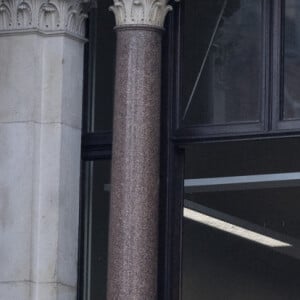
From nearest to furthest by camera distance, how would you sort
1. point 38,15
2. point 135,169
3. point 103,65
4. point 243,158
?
point 135,169
point 243,158
point 38,15
point 103,65

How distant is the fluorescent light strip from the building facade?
2cm

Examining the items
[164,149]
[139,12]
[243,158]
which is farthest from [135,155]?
[139,12]

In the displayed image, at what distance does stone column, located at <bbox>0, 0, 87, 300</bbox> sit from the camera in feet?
57.7

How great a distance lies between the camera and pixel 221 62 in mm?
17750

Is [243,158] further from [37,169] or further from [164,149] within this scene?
[37,169]

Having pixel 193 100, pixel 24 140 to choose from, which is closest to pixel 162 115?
pixel 193 100

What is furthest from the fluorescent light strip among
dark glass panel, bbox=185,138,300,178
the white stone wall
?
the white stone wall

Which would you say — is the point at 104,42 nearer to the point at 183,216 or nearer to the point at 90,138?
the point at 90,138

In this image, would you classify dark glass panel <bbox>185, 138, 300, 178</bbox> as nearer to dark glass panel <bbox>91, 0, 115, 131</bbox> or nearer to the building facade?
the building facade

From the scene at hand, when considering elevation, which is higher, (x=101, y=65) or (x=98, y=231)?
(x=101, y=65)

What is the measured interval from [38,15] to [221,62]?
209cm

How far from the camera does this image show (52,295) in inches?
689

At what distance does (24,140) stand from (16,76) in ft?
2.41

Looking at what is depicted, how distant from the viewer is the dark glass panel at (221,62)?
1753cm
